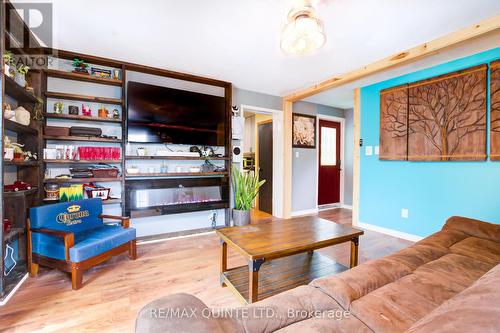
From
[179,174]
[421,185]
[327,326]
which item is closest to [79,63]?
[179,174]

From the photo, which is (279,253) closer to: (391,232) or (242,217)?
(242,217)

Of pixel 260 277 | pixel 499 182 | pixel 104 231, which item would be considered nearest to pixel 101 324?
pixel 104 231

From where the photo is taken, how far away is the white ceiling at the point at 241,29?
1.85m

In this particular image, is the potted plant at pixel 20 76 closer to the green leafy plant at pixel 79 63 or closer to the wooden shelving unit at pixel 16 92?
the wooden shelving unit at pixel 16 92

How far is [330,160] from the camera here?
17.6 feet

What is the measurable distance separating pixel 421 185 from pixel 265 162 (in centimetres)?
279

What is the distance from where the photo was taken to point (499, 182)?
241 centimetres

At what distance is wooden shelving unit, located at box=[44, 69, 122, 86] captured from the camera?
2629 millimetres

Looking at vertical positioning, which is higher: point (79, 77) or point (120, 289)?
point (79, 77)

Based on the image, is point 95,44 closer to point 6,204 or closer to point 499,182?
point 6,204

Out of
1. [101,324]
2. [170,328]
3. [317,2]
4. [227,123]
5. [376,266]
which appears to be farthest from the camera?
[227,123]

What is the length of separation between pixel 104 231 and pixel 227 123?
2.28 m

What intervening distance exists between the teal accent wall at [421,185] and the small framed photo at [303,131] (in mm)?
A: 1183

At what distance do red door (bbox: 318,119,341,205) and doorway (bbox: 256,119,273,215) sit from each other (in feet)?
4.12
